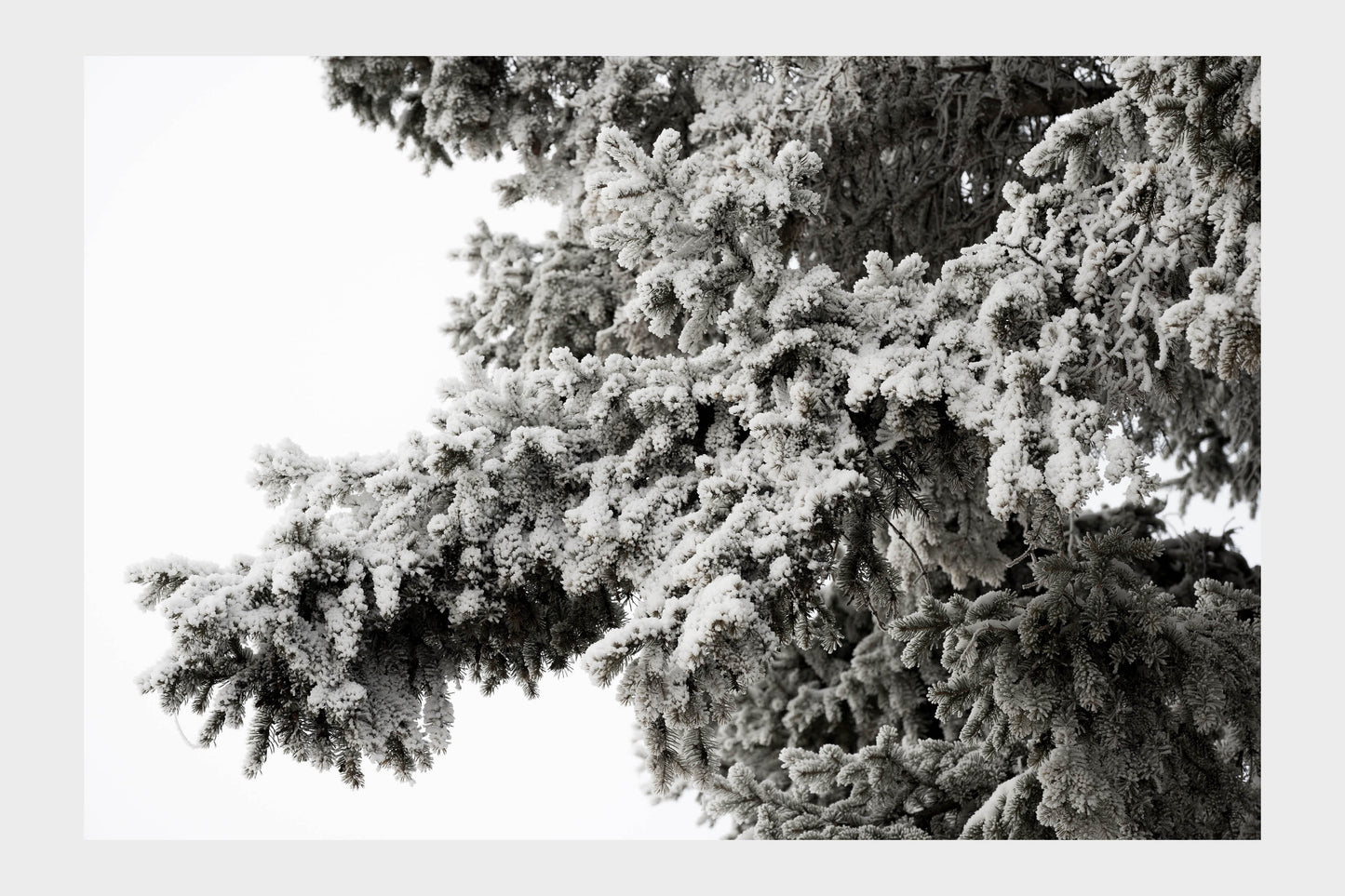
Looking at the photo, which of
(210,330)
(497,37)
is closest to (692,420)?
(497,37)

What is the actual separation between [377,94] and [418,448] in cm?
367

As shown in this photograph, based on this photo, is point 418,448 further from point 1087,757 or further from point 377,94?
point 377,94

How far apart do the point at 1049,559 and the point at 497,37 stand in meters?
3.11

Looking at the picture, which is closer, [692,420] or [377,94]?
[692,420]

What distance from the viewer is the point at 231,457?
1187 cm

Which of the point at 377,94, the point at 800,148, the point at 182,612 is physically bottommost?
the point at 182,612

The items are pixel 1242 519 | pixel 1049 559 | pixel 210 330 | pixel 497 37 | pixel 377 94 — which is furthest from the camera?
A: pixel 210 330

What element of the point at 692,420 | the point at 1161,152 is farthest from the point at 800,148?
the point at 1161,152

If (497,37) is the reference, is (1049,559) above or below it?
below

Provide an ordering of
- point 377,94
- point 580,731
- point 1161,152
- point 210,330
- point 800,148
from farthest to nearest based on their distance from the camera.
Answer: point 210,330 → point 580,731 → point 377,94 → point 1161,152 → point 800,148

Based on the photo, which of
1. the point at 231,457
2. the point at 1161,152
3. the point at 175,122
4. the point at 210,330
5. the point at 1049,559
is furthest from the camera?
the point at 210,330

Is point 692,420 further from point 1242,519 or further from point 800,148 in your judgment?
point 1242,519

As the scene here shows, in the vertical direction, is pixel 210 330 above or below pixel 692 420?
above

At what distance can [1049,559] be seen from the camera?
11.4 ft
